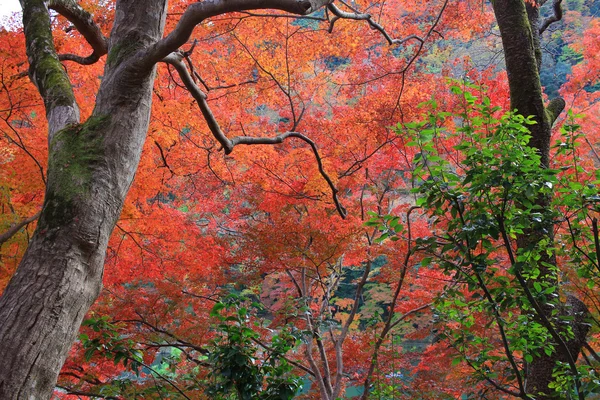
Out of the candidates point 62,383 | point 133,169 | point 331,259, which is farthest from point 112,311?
point 133,169

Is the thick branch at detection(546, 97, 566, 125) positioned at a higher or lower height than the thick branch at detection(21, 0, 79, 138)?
higher

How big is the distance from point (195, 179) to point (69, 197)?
8.75m

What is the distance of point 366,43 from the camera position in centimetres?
817

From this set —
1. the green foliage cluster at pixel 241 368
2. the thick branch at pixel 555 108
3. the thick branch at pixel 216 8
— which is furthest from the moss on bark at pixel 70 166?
the thick branch at pixel 555 108

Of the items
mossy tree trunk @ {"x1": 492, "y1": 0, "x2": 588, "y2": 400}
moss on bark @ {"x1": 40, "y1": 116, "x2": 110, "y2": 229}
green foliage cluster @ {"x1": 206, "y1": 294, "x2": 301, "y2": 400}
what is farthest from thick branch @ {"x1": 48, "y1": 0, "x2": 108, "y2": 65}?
mossy tree trunk @ {"x1": 492, "y1": 0, "x2": 588, "y2": 400}

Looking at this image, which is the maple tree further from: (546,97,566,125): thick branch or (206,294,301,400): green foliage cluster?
(546,97,566,125): thick branch

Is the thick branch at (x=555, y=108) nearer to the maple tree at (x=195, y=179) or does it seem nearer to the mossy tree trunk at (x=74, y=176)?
the maple tree at (x=195, y=179)

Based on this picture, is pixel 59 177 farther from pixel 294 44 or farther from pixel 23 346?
pixel 294 44

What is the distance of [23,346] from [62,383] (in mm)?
4534

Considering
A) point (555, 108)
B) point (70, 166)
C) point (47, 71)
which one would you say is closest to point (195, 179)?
point (47, 71)

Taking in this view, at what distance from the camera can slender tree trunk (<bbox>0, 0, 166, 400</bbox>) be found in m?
1.88

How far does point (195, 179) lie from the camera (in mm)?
10852

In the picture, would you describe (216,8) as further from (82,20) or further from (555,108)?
(555,108)

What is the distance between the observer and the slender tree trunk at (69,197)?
1.88 m
